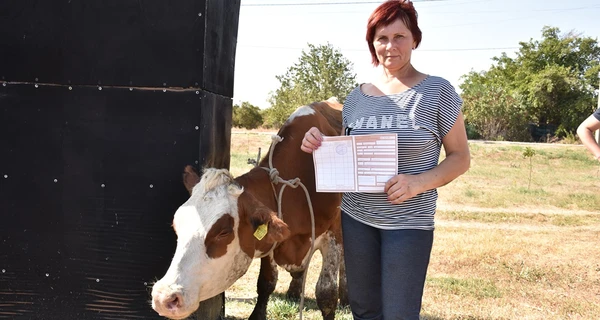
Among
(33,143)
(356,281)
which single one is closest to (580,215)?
(356,281)

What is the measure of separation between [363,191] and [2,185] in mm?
2513

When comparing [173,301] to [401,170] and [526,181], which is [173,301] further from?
[526,181]

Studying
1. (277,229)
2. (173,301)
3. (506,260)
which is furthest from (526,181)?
(173,301)

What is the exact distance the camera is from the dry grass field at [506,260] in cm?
528

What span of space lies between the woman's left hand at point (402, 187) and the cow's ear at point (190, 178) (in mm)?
1268

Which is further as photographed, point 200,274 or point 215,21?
point 215,21

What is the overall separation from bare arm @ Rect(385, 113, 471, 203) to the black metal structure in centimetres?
152

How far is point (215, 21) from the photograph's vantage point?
3.64 m

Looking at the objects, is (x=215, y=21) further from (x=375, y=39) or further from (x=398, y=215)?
(x=398, y=215)

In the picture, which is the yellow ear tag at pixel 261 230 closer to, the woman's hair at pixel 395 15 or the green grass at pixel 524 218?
the woman's hair at pixel 395 15

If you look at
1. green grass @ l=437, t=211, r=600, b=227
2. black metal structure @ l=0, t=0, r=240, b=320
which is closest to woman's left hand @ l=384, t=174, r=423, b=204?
black metal structure @ l=0, t=0, r=240, b=320

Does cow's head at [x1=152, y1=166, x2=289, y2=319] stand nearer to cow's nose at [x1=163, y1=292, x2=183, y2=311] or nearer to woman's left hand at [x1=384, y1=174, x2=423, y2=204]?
cow's nose at [x1=163, y1=292, x2=183, y2=311]

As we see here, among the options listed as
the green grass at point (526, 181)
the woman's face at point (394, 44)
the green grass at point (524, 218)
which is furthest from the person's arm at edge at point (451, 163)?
the green grass at point (526, 181)

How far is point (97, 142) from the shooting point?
3.59 m
